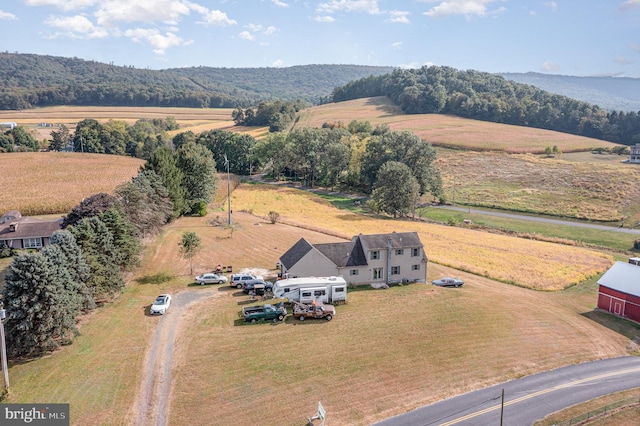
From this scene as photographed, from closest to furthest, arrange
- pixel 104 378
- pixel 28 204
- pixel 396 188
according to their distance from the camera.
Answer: pixel 104 378
pixel 28 204
pixel 396 188

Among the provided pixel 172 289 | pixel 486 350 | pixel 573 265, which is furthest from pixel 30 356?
pixel 573 265

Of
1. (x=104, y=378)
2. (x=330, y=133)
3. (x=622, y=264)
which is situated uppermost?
(x=330, y=133)

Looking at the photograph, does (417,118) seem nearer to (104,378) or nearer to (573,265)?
(573,265)

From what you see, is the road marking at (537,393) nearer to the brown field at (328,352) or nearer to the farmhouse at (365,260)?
the brown field at (328,352)

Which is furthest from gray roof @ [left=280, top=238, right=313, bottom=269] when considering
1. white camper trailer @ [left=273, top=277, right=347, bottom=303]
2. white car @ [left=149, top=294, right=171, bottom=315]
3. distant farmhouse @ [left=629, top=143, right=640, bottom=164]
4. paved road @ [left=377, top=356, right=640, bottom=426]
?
distant farmhouse @ [left=629, top=143, right=640, bottom=164]

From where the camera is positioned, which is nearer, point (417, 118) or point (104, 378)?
point (104, 378)

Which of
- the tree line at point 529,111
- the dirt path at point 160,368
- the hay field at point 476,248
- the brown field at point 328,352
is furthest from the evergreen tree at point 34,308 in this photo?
the tree line at point 529,111

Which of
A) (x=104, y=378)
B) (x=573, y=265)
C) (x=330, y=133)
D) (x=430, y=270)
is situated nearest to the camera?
(x=104, y=378)

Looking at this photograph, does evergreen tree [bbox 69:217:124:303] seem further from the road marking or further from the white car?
the road marking

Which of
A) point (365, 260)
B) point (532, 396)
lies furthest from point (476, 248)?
point (532, 396)
